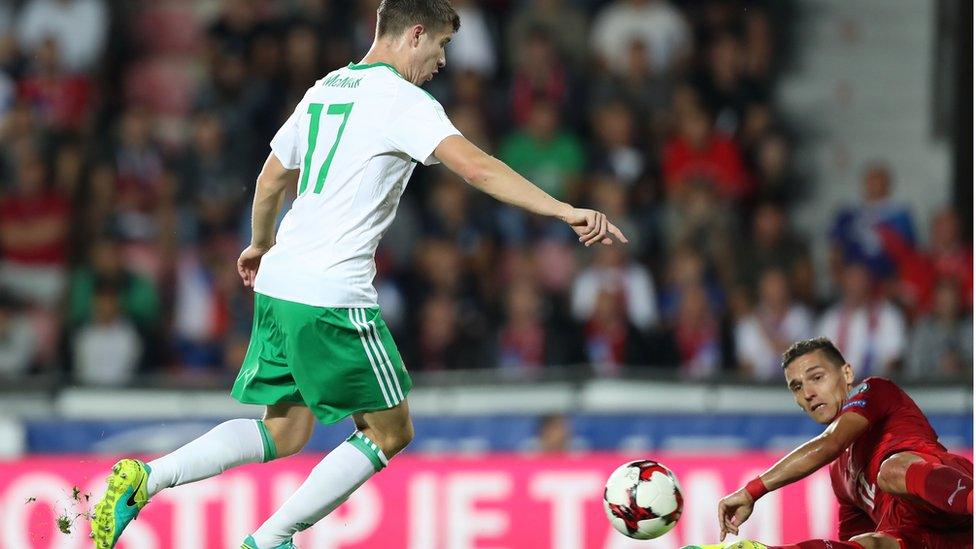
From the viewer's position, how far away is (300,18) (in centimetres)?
1166

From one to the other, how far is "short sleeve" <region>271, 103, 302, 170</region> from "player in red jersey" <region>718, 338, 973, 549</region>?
1824mm

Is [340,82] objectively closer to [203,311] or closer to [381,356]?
[381,356]

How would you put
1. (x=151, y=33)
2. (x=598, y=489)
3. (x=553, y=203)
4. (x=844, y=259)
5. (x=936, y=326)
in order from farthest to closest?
1. (x=151, y=33)
2. (x=844, y=259)
3. (x=936, y=326)
4. (x=598, y=489)
5. (x=553, y=203)

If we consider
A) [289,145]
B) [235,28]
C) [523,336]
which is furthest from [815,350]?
[235,28]

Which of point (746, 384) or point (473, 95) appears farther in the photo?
point (473, 95)

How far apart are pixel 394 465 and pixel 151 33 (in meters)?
6.24

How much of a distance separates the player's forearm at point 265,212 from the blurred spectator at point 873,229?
245 inches

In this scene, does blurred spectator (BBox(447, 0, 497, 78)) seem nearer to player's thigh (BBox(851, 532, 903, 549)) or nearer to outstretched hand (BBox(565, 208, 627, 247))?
player's thigh (BBox(851, 532, 903, 549))

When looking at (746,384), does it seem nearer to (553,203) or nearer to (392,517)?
(392,517)

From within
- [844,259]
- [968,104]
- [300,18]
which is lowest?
[844,259]

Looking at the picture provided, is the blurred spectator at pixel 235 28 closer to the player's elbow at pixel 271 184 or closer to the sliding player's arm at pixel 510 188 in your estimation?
the player's elbow at pixel 271 184

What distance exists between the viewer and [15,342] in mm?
10891

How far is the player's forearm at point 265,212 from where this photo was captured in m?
5.29

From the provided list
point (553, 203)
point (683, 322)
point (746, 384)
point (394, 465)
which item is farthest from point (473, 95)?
point (553, 203)
